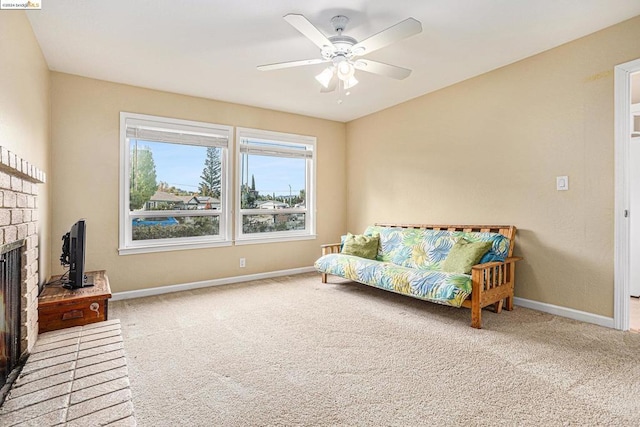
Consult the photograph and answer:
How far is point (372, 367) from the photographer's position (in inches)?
83.9

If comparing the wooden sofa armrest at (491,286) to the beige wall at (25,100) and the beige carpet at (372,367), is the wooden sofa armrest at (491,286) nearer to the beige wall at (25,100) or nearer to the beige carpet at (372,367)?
the beige carpet at (372,367)

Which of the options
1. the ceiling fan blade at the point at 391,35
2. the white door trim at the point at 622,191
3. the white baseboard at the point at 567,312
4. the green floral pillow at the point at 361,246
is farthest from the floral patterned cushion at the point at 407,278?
the ceiling fan blade at the point at 391,35

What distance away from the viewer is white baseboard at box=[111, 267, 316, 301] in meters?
3.78

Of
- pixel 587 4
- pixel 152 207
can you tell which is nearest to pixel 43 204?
pixel 152 207

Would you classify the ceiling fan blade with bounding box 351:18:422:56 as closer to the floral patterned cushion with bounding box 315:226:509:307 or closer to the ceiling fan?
the ceiling fan

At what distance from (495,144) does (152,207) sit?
3.97 m

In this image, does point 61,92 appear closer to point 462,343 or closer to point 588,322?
point 462,343

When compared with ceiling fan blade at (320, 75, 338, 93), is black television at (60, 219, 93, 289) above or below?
below

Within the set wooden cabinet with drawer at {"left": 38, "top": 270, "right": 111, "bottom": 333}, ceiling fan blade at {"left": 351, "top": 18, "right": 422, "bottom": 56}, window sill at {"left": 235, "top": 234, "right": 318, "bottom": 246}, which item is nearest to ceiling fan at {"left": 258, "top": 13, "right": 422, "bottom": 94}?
ceiling fan blade at {"left": 351, "top": 18, "right": 422, "bottom": 56}

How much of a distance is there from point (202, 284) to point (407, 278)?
259 cm

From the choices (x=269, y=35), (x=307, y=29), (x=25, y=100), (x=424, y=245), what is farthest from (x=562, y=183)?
(x=25, y=100)

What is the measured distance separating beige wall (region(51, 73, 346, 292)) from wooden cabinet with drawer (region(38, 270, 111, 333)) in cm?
103

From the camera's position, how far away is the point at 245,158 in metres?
4.61

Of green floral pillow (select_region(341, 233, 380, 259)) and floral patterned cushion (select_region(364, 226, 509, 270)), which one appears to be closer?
floral patterned cushion (select_region(364, 226, 509, 270))
